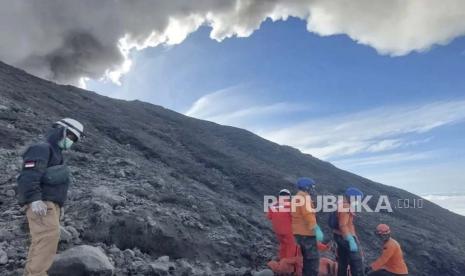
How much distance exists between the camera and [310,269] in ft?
28.6

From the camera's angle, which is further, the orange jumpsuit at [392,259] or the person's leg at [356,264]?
the person's leg at [356,264]

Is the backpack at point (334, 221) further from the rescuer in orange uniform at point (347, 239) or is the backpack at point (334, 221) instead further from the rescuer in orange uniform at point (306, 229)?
the rescuer in orange uniform at point (306, 229)

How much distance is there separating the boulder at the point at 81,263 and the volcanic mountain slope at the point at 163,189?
19.7 inches

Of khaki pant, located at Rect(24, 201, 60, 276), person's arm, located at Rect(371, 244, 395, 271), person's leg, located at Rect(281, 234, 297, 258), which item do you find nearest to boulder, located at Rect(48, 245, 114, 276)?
khaki pant, located at Rect(24, 201, 60, 276)

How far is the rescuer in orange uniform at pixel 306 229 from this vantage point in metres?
8.72

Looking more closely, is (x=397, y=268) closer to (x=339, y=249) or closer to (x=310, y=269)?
(x=339, y=249)

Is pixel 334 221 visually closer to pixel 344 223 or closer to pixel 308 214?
pixel 344 223

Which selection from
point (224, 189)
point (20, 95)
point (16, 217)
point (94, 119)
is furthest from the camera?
point (94, 119)

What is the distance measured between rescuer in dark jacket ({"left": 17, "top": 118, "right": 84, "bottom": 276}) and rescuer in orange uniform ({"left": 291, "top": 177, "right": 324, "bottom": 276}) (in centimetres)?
470

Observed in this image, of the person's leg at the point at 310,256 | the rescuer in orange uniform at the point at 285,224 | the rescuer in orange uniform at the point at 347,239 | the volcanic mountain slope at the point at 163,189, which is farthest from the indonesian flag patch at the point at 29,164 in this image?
the rescuer in orange uniform at the point at 347,239

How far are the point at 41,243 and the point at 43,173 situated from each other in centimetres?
90

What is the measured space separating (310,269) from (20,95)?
56.2 ft

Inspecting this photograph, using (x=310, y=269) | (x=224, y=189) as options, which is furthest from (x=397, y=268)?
(x=224, y=189)

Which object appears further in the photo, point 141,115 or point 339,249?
point 141,115
